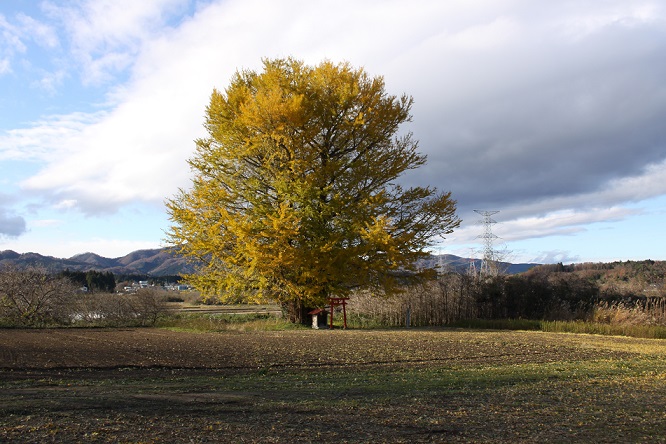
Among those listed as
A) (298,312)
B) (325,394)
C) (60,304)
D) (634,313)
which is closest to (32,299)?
(60,304)

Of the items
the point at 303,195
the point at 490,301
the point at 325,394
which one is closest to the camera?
the point at 325,394

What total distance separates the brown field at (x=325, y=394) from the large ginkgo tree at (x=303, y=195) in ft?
22.4

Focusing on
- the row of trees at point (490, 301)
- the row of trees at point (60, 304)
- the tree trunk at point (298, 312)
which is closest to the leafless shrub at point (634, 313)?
the row of trees at point (490, 301)

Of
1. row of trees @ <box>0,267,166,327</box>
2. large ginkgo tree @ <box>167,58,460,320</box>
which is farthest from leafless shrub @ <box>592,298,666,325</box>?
row of trees @ <box>0,267,166,327</box>

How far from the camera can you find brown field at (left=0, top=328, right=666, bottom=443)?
192 inches

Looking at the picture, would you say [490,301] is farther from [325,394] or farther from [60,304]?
[325,394]

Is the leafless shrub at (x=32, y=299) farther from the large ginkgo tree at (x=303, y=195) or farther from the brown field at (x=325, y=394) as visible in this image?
the brown field at (x=325, y=394)

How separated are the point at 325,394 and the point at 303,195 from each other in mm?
13100

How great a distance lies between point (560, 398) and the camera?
6.66 meters

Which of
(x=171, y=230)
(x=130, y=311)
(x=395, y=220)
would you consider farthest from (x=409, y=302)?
(x=130, y=311)

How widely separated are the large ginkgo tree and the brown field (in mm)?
6821

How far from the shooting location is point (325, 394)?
6879 mm

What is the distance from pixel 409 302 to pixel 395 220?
4.44 metres

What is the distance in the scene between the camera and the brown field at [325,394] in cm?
488
